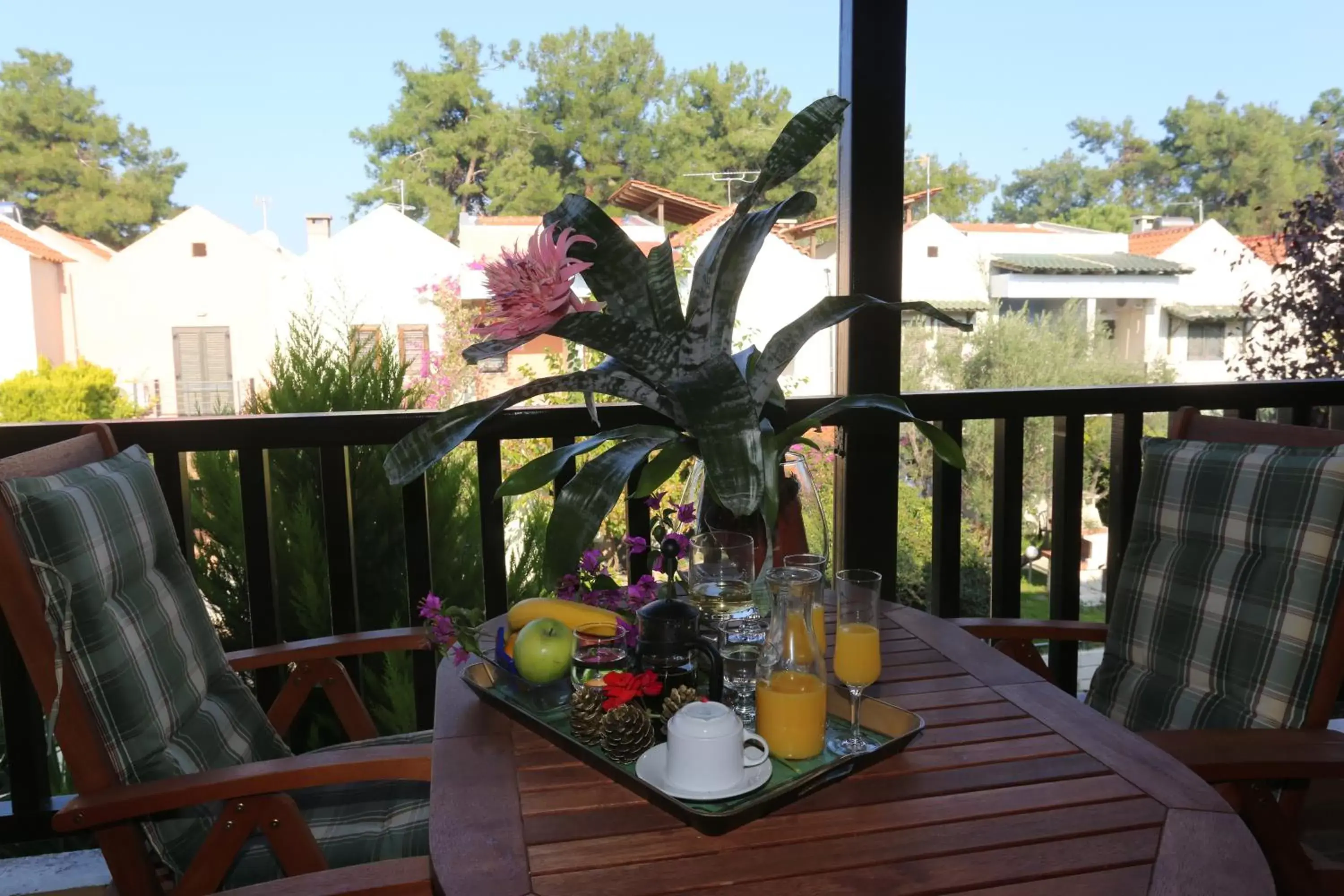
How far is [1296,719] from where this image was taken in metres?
1.45

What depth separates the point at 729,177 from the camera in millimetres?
2768

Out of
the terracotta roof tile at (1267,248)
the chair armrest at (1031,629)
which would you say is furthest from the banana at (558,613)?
the terracotta roof tile at (1267,248)

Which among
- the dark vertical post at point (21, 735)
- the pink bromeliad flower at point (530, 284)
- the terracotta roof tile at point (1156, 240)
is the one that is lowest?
the dark vertical post at point (21, 735)

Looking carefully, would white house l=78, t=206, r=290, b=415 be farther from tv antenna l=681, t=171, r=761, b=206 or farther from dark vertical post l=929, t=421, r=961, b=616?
dark vertical post l=929, t=421, r=961, b=616

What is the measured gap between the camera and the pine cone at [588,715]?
1.12 m

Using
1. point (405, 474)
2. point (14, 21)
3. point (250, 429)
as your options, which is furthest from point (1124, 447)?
point (14, 21)

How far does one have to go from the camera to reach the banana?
1349 millimetres

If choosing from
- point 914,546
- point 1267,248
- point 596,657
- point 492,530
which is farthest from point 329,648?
point 1267,248

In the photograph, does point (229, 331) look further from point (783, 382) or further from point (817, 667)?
point (817, 667)

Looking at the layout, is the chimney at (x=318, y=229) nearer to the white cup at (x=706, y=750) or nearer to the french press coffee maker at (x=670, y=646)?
the french press coffee maker at (x=670, y=646)

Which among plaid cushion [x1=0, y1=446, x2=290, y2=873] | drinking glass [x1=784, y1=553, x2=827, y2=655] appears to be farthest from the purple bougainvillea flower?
plaid cushion [x1=0, y1=446, x2=290, y2=873]

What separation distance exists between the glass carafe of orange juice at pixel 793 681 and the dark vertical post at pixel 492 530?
3.86 feet

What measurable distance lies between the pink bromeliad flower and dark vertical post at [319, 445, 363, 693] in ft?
3.12

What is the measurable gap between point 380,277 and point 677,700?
2130 millimetres
